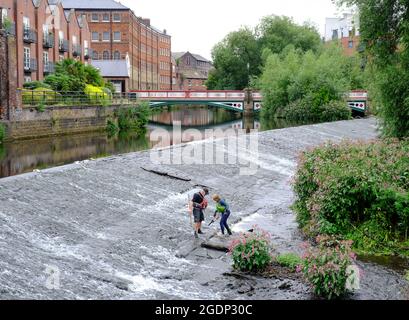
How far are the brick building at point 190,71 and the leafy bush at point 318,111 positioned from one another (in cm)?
8134

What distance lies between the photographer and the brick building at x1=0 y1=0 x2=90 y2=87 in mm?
55344

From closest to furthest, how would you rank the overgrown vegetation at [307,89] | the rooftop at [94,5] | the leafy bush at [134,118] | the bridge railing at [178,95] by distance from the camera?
the leafy bush at [134,118] → the overgrown vegetation at [307,89] → the bridge railing at [178,95] → the rooftop at [94,5]

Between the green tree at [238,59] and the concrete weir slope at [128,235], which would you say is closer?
the concrete weir slope at [128,235]

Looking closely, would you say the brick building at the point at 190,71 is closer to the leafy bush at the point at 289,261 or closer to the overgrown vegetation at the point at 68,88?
the overgrown vegetation at the point at 68,88

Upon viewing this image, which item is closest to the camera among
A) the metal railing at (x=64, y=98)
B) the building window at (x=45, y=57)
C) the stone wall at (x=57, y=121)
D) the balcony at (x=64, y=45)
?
the stone wall at (x=57, y=121)

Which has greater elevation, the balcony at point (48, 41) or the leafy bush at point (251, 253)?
the balcony at point (48, 41)

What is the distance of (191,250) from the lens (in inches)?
623

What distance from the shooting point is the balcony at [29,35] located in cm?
5686

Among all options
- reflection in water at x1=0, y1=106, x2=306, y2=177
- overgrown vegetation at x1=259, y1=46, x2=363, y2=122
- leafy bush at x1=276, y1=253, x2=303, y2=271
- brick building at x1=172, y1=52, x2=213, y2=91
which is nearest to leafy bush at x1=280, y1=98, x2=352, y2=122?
overgrown vegetation at x1=259, y1=46, x2=363, y2=122

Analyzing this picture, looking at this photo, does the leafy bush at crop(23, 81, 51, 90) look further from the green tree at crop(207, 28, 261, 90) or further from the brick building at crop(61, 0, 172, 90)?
the green tree at crop(207, 28, 261, 90)

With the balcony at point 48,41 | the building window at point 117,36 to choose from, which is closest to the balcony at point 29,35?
the balcony at point 48,41

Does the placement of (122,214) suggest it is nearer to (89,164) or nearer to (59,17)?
(89,164)

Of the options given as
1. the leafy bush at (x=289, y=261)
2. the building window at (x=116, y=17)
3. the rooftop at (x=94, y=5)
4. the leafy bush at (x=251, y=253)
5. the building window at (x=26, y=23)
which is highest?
the rooftop at (x=94, y=5)
